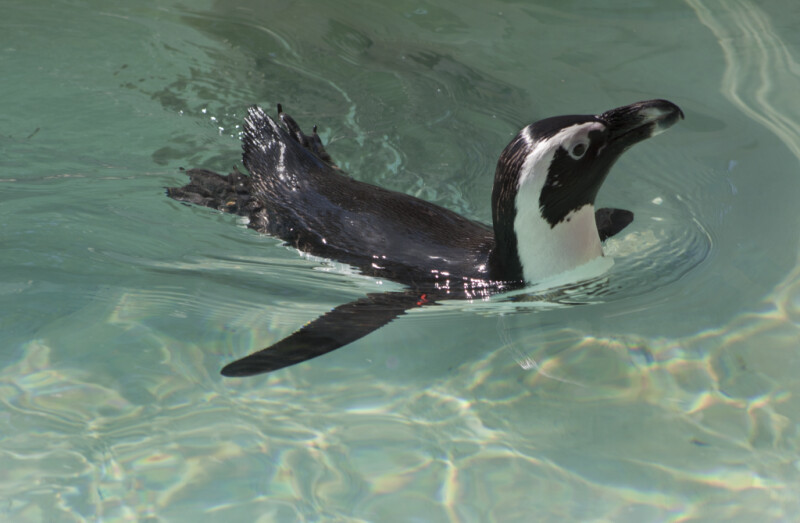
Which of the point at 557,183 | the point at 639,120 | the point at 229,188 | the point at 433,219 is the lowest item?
the point at 229,188

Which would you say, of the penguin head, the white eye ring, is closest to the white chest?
the penguin head

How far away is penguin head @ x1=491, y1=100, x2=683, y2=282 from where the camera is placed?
2.68 metres

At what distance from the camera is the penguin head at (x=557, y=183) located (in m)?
2.68

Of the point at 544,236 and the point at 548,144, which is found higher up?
the point at 548,144

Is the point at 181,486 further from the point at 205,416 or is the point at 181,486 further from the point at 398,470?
the point at 398,470

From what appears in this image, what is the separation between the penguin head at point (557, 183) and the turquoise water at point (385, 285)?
19 cm

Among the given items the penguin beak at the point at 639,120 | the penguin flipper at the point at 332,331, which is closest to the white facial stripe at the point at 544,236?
the penguin beak at the point at 639,120

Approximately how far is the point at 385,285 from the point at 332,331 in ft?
1.37

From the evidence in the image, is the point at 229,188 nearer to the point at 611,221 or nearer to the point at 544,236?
the point at 544,236

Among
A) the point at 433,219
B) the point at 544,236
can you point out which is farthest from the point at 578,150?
the point at 433,219

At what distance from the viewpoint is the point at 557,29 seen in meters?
5.05

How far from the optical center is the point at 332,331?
9.05ft

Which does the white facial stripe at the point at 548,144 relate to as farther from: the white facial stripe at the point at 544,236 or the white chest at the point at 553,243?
the white chest at the point at 553,243

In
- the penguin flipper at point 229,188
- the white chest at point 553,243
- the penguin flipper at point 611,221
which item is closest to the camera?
the white chest at point 553,243
